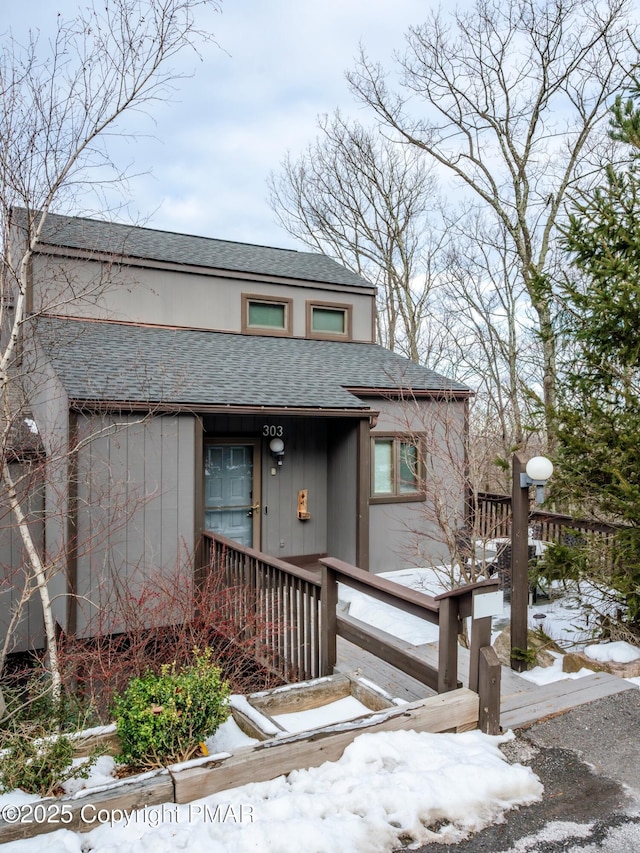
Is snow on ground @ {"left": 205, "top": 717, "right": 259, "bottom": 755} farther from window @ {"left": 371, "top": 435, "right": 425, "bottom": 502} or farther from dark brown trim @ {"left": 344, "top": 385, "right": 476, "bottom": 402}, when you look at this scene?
dark brown trim @ {"left": 344, "top": 385, "right": 476, "bottom": 402}

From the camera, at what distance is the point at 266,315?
35.3ft

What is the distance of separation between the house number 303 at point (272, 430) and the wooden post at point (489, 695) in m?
5.63

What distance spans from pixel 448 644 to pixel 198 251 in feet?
29.9

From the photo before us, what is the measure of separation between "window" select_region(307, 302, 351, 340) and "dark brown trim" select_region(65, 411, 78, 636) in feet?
18.6

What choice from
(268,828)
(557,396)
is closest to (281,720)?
(268,828)

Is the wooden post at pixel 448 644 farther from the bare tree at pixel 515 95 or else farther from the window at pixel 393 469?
the bare tree at pixel 515 95

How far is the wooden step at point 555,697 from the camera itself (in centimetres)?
369

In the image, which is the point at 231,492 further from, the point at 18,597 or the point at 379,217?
the point at 379,217

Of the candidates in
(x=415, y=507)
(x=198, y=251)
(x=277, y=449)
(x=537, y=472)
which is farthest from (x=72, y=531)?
(x=198, y=251)

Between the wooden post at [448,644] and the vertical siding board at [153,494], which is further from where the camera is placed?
the vertical siding board at [153,494]

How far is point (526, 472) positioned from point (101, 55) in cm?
555

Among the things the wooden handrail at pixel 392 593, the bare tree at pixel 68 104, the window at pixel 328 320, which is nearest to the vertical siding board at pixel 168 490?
the bare tree at pixel 68 104

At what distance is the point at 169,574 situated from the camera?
6.64 meters

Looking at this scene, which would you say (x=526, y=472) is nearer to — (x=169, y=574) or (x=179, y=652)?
(x=179, y=652)
